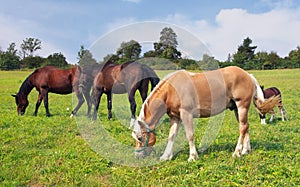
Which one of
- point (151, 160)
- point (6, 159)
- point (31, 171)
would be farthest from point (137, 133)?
point (6, 159)

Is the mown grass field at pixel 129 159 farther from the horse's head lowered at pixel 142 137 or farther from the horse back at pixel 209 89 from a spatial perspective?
the horse back at pixel 209 89

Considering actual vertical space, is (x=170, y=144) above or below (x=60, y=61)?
below

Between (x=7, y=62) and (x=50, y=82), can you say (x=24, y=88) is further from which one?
(x=7, y=62)

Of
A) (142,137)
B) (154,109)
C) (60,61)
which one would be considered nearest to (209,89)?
(154,109)

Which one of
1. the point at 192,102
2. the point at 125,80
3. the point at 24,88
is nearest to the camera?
the point at 192,102

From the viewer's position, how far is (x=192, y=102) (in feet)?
18.6

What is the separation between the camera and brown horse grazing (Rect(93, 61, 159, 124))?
9.50 metres

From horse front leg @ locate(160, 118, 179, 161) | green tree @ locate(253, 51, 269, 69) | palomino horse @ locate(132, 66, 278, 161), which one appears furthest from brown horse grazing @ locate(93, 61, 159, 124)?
green tree @ locate(253, 51, 269, 69)

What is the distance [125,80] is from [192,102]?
4.65m

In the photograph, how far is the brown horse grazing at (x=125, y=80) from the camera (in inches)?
374

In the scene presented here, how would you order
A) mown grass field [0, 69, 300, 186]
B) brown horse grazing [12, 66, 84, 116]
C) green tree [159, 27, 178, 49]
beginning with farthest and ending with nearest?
brown horse grazing [12, 66, 84, 116] < green tree [159, 27, 178, 49] < mown grass field [0, 69, 300, 186]

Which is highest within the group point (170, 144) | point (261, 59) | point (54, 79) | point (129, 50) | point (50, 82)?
point (261, 59)

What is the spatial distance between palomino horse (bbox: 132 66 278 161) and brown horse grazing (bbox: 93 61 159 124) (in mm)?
3471

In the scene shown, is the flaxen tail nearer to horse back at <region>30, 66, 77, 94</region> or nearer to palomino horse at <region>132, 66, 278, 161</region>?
palomino horse at <region>132, 66, 278, 161</region>
